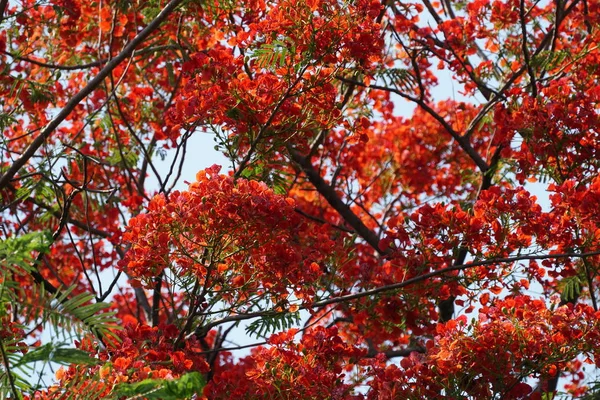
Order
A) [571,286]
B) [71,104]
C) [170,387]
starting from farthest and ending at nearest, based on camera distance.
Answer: [571,286] < [71,104] < [170,387]

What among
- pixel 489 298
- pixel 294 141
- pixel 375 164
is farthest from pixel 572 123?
pixel 375 164

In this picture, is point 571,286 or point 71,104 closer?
point 71,104

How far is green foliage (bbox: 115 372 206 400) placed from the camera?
2006 mm

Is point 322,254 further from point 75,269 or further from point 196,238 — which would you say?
point 75,269

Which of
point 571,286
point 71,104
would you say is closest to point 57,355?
point 71,104

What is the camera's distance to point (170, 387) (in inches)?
80.0

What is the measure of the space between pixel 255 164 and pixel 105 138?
432 centimetres

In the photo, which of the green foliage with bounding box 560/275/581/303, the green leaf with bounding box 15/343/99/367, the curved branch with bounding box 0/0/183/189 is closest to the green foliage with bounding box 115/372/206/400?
the green leaf with bounding box 15/343/99/367

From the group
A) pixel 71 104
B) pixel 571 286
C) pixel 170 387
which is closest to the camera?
pixel 170 387

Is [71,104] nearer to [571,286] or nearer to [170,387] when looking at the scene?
[170,387]

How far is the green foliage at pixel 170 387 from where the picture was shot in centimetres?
201

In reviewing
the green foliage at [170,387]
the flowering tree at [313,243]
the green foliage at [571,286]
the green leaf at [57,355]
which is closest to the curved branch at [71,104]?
the flowering tree at [313,243]

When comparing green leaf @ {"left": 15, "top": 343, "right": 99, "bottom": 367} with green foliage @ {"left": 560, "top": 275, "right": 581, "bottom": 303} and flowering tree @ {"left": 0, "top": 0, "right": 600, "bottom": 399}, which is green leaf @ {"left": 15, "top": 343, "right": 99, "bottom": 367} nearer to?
flowering tree @ {"left": 0, "top": 0, "right": 600, "bottom": 399}

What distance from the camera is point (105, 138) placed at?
8.83m
